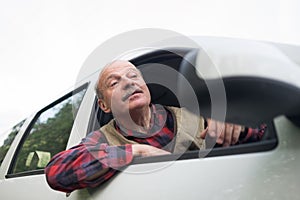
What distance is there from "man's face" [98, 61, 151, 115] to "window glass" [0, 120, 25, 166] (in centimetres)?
159

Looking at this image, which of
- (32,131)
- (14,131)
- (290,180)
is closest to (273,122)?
(290,180)

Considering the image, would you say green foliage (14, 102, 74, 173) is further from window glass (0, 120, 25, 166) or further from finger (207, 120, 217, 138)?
finger (207, 120, 217, 138)

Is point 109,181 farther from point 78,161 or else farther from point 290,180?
point 290,180

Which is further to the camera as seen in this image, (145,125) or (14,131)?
(14,131)

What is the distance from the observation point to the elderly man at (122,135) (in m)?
1.49

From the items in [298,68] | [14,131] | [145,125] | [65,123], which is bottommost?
[14,131]

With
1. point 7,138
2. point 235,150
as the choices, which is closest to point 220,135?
point 235,150

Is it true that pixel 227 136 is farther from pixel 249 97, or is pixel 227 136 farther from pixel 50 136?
pixel 50 136

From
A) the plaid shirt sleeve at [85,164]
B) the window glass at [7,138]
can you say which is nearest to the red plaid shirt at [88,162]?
the plaid shirt sleeve at [85,164]

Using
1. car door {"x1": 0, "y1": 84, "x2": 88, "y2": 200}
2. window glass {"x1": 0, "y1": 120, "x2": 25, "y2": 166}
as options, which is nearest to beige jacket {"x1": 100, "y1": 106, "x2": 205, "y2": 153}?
car door {"x1": 0, "y1": 84, "x2": 88, "y2": 200}

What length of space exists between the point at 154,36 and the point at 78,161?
570mm

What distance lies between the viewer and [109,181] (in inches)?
59.7

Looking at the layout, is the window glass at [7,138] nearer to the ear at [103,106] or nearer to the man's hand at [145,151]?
the ear at [103,106]

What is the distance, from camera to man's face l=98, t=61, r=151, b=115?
1.64 metres
